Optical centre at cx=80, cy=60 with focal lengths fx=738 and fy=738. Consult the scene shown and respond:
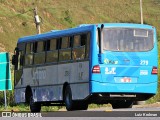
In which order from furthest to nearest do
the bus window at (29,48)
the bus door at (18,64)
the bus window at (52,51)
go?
the bus door at (18,64)
the bus window at (29,48)
the bus window at (52,51)

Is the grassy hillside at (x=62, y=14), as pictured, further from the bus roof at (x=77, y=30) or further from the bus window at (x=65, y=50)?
the bus window at (x=65, y=50)

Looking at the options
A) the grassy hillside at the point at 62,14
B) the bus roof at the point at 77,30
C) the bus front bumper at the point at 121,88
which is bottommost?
the bus front bumper at the point at 121,88

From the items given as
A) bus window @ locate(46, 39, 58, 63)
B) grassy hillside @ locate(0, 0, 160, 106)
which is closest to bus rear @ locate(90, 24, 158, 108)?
→ bus window @ locate(46, 39, 58, 63)

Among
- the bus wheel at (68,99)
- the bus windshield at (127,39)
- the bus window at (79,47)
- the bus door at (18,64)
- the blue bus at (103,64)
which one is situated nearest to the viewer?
the blue bus at (103,64)

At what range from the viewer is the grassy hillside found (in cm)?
9938

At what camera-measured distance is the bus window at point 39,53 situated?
27.9m

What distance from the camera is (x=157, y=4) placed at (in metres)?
140

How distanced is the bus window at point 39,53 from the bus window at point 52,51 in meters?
0.48

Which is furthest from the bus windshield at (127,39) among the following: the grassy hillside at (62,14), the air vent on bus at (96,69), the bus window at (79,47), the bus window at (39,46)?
the grassy hillside at (62,14)

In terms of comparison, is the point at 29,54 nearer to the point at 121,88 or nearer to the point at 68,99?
the point at 68,99

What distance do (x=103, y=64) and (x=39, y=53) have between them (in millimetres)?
4386

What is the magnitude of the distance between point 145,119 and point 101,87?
4.96m

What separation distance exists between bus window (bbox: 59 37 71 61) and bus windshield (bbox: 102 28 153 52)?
1.85m

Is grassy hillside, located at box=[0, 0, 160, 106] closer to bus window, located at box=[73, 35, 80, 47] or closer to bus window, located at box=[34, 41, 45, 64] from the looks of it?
bus window, located at box=[34, 41, 45, 64]
